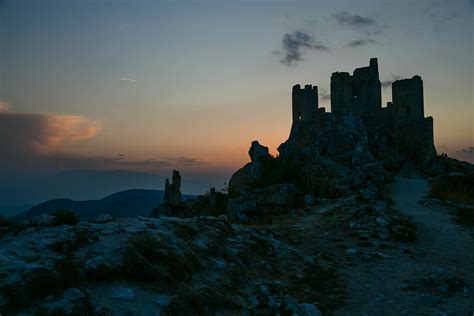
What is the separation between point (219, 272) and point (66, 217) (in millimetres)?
3423

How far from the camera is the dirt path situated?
641cm

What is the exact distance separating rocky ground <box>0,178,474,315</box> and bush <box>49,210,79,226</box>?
745 millimetres

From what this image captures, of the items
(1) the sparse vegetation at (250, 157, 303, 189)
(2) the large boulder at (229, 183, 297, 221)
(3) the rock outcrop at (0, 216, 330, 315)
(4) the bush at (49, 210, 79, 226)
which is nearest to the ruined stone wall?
(1) the sparse vegetation at (250, 157, 303, 189)

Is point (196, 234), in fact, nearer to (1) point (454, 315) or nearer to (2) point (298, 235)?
(2) point (298, 235)

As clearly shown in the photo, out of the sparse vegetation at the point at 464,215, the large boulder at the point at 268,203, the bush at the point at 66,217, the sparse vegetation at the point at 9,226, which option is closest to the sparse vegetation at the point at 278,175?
the large boulder at the point at 268,203

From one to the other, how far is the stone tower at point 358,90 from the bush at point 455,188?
77.3 ft

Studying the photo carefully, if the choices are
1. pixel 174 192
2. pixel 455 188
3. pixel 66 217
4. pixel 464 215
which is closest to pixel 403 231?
pixel 464 215

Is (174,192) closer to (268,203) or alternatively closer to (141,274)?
(268,203)

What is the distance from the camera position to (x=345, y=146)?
105 ft

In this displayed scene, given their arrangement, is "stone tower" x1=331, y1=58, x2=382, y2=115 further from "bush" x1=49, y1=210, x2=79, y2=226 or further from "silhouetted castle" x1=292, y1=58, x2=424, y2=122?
"bush" x1=49, y1=210, x2=79, y2=226

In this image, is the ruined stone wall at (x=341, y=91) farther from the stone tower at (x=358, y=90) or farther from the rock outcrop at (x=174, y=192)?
the rock outcrop at (x=174, y=192)

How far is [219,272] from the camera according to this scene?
23.6ft

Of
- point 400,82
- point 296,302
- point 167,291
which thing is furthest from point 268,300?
point 400,82

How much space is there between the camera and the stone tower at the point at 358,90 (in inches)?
1826
